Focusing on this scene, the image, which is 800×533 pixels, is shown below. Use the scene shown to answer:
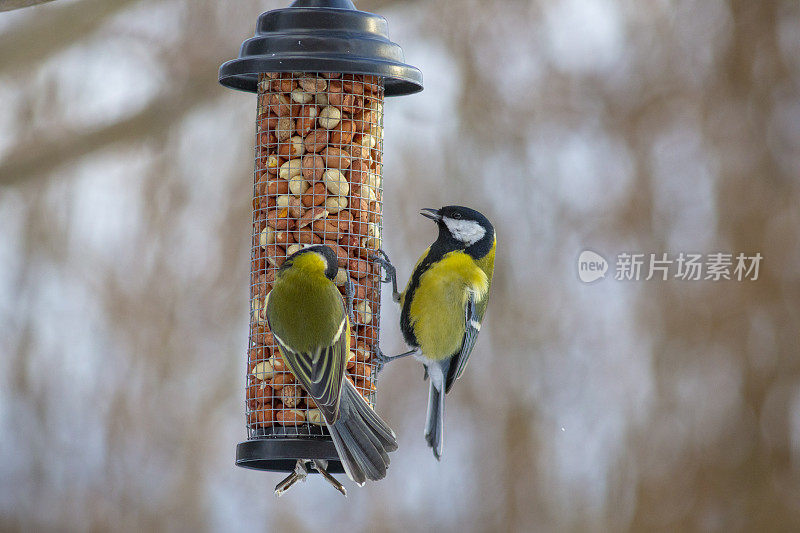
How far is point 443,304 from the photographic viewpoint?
4.59 m

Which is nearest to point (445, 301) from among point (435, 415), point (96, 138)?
point (435, 415)

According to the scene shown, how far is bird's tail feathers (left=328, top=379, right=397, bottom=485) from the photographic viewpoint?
3.89 meters

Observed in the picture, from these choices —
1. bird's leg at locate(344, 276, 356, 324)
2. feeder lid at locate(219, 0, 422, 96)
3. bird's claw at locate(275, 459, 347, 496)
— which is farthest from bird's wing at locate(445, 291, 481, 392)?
feeder lid at locate(219, 0, 422, 96)

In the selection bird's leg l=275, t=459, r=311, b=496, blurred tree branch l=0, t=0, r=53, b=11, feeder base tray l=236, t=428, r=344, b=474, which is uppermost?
blurred tree branch l=0, t=0, r=53, b=11

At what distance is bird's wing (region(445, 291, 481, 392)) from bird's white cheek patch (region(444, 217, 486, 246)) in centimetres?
21

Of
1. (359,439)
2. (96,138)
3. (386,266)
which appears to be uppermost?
(96,138)

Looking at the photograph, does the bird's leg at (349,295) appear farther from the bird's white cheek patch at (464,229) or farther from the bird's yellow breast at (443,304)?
the bird's white cheek patch at (464,229)

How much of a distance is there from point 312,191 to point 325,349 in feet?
2.04

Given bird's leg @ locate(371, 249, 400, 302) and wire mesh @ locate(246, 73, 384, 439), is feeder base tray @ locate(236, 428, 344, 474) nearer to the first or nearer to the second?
wire mesh @ locate(246, 73, 384, 439)

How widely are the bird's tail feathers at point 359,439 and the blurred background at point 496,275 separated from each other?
2501 millimetres

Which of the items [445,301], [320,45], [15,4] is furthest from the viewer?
[445,301]

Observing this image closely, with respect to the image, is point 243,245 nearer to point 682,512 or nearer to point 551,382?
point 551,382

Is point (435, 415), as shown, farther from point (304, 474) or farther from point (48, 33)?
point (48, 33)

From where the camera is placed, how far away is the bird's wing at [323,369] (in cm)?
391
